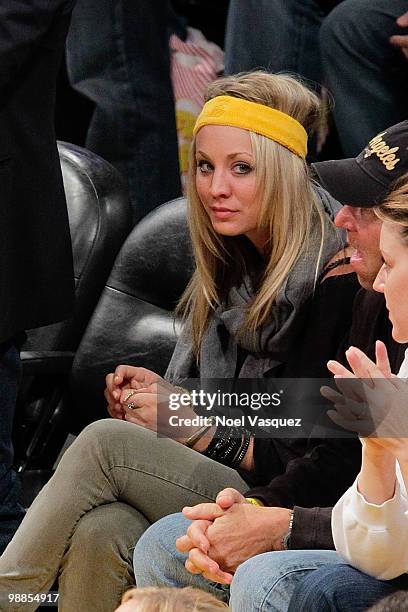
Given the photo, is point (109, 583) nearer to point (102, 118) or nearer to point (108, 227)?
point (108, 227)

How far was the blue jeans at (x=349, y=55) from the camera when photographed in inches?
98.2

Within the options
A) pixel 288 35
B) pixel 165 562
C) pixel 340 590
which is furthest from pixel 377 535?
pixel 288 35

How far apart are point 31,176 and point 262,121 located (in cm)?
40

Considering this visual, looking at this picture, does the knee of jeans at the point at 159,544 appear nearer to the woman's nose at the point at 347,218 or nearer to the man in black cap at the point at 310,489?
the man in black cap at the point at 310,489

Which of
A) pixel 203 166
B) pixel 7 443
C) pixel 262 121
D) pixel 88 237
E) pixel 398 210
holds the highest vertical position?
pixel 398 210

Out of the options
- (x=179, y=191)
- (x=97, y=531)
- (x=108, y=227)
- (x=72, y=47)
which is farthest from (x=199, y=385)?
(x=72, y=47)

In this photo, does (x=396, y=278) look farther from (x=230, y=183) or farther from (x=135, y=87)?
(x=135, y=87)

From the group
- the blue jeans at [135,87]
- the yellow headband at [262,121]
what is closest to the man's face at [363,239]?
the yellow headband at [262,121]

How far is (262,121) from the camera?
2119 millimetres

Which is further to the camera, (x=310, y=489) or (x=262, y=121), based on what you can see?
(x=262, y=121)

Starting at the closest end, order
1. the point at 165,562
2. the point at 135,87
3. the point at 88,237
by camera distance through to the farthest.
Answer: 1. the point at 165,562
2. the point at 88,237
3. the point at 135,87

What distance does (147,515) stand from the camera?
6.43ft

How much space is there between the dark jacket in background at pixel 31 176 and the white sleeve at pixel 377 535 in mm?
816

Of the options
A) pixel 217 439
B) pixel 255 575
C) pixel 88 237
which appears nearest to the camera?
pixel 255 575
